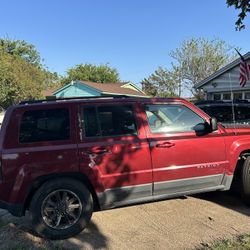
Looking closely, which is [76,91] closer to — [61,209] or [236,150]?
[236,150]

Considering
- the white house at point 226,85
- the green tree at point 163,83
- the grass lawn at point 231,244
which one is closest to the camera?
the grass lawn at point 231,244

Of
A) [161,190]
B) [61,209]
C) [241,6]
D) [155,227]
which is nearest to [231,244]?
[155,227]

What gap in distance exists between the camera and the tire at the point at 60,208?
5051 mm

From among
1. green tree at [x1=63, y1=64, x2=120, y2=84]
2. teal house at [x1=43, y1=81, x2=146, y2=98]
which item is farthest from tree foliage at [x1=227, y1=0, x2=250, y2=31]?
green tree at [x1=63, y1=64, x2=120, y2=84]

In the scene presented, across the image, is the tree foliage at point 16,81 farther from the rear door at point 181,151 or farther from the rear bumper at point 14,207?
the rear bumper at point 14,207

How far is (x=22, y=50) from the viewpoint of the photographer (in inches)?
2972

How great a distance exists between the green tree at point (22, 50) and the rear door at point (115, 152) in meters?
70.9

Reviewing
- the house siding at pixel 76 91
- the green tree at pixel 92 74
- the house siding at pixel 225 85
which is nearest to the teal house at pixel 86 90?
the house siding at pixel 76 91

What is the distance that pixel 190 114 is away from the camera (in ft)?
19.5

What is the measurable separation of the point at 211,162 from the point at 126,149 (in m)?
1.40

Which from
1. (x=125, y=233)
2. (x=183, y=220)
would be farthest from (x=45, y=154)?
(x=183, y=220)

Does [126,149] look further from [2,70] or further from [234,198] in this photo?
[2,70]

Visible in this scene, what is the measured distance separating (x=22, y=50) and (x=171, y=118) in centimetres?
7400

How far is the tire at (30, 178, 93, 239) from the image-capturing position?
5051mm
